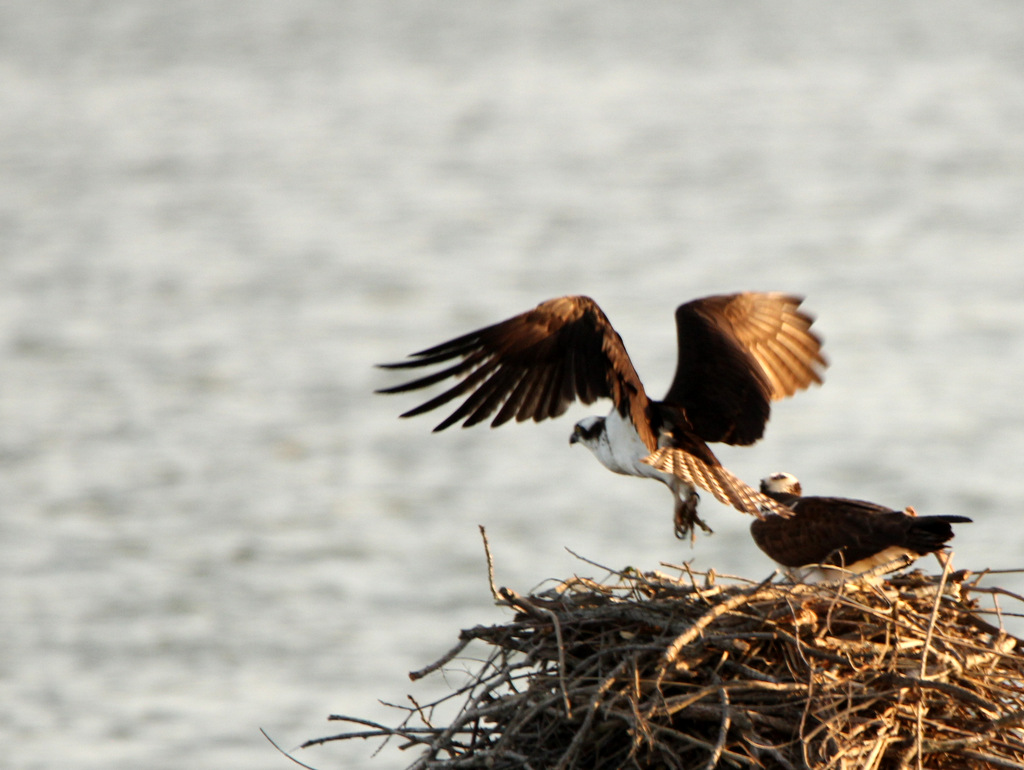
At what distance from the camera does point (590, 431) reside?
669 centimetres

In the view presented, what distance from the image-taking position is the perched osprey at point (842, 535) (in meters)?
5.65

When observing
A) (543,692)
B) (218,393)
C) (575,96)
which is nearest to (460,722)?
(543,692)

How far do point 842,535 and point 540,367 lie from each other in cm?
140

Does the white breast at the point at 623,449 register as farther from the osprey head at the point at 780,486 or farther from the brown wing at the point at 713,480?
the osprey head at the point at 780,486

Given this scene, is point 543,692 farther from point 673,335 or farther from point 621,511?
point 673,335

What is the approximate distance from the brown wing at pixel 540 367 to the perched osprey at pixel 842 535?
2.17ft

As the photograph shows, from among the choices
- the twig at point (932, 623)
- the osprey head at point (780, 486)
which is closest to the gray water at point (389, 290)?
the osprey head at point (780, 486)

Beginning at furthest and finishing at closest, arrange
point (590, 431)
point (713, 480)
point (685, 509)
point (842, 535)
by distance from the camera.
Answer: point (590, 431), point (685, 509), point (713, 480), point (842, 535)

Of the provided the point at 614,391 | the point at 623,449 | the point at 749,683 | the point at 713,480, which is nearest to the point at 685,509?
the point at 623,449

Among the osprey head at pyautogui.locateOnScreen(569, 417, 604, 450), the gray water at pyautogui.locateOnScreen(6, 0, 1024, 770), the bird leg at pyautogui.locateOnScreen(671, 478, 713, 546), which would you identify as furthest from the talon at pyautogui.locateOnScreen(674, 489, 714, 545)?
the gray water at pyautogui.locateOnScreen(6, 0, 1024, 770)

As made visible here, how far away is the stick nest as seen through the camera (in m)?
4.99

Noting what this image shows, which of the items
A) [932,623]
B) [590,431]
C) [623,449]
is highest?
[590,431]

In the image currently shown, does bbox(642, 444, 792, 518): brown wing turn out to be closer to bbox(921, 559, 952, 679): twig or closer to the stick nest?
the stick nest

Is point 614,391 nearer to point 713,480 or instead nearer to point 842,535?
point 713,480
